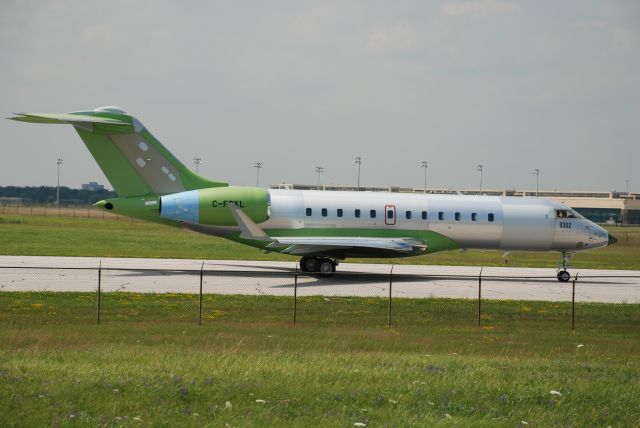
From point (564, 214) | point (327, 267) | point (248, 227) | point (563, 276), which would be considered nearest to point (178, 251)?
point (248, 227)

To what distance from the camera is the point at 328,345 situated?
1800cm

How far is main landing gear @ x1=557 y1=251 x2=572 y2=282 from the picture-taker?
36.8 metres

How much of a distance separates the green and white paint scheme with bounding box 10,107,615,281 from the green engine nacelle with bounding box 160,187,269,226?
0.13 ft

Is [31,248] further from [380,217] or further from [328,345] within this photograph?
[328,345]

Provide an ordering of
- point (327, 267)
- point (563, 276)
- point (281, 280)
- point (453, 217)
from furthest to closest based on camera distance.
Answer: point (563, 276) < point (453, 217) < point (327, 267) < point (281, 280)

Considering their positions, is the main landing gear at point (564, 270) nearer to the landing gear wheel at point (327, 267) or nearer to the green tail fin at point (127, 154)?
the landing gear wheel at point (327, 267)

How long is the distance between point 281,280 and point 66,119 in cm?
1045

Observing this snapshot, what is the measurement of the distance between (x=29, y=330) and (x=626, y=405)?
1272 centimetres

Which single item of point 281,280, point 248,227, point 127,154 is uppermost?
point 127,154

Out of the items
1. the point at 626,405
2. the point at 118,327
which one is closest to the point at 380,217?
the point at 118,327

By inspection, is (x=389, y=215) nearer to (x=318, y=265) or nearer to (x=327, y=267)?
(x=327, y=267)

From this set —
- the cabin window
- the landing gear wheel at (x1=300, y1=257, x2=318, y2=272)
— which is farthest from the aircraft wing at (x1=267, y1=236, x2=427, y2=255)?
the cabin window

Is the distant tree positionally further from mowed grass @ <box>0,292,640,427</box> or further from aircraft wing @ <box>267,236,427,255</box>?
mowed grass @ <box>0,292,640,427</box>

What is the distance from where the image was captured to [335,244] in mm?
33875
